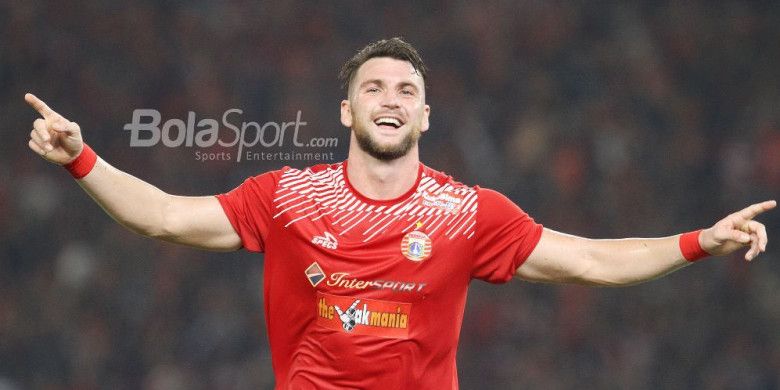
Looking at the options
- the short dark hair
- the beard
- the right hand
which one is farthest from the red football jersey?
the right hand

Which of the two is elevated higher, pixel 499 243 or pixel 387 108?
pixel 387 108

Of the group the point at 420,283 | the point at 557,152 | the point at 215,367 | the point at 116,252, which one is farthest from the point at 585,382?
the point at 420,283

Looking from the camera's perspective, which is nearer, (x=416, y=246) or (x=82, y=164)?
(x=82, y=164)

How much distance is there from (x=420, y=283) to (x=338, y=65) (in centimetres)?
465

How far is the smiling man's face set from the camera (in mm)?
4262

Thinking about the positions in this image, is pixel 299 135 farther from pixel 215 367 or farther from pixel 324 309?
pixel 324 309

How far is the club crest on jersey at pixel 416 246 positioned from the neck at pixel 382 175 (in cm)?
19

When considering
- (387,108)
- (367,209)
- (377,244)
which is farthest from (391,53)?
(377,244)

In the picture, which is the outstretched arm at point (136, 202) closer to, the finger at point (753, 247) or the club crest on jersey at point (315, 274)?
the club crest on jersey at point (315, 274)

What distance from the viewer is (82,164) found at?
398 centimetres

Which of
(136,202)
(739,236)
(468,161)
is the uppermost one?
(468,161)

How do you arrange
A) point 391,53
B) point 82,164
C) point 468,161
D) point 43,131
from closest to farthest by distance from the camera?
point 43,131, point 82,164, point 391,53, point 468,161

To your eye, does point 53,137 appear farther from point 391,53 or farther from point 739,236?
point 739,236

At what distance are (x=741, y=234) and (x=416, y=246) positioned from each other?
1089 millimetres
